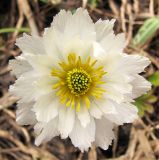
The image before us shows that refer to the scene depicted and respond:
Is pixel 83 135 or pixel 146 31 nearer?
pixel 83 135

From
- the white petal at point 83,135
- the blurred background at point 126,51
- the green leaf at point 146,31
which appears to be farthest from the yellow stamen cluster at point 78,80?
the green leaf at point 146,31

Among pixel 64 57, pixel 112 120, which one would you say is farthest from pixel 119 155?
pixel 64 57

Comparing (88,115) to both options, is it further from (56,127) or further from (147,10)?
(147,10)

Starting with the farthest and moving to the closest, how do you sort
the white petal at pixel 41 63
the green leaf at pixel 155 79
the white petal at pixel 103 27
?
the green leaf at pixel 155 79 < the white petal at pixel 103 27 < the white petal at pixel 41 63

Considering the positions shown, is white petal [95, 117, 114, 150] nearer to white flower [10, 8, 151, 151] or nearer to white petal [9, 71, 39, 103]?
white flower [10, 8, 151, 151]

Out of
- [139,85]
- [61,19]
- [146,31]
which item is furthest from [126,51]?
[61,19]

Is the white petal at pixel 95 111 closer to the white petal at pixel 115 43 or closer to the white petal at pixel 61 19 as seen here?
the white petal at pixel 115 43

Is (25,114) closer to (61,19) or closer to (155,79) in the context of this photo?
(61,19)

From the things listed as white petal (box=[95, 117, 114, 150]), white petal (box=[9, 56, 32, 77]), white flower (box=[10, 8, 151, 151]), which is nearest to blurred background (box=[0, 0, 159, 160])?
white petal (box=[95, 117, 114, 150])
